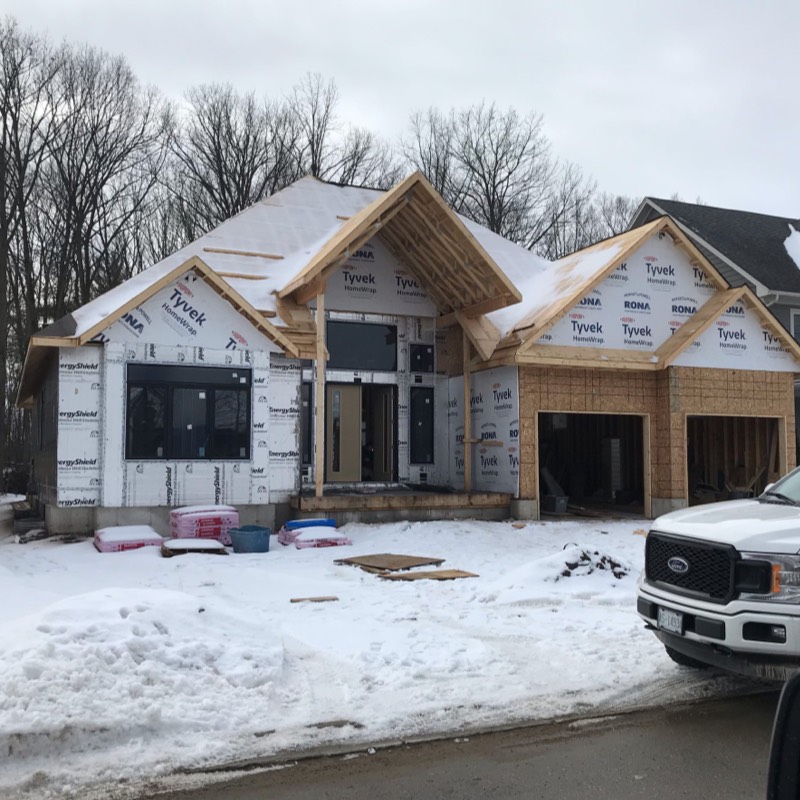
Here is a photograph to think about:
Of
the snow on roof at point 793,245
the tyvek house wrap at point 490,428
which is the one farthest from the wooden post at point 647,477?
the snow on roof at point 793,245

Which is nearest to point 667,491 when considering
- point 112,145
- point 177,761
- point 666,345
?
point 666,345

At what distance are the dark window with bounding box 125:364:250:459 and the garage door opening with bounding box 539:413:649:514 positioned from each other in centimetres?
937

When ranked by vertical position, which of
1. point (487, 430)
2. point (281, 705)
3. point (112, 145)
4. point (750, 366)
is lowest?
point (281, 705)

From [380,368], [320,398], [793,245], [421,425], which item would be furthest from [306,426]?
[793,245]

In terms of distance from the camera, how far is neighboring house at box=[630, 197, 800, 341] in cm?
2705

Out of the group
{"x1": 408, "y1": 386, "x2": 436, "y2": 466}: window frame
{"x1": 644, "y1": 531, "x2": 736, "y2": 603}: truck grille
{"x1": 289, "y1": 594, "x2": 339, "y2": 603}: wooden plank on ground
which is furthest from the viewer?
{"x1": 408, "y1": 386, "x2": 436, "y2": 466}: window frame

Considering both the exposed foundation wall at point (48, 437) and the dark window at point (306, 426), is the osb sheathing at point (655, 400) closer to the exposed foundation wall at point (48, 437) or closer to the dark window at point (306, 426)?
the dark window at point (306, 426)

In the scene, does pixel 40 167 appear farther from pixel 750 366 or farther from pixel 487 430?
pixel 750 366

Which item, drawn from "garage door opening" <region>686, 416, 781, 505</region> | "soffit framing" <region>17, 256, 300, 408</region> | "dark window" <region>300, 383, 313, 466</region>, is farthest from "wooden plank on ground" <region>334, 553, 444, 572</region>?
"garage door opening" <region>686, 416, 781, 505</region>

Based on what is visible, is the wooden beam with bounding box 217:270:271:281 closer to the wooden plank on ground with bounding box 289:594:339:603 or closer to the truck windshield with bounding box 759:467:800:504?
the wooden plank on ground with bounding box 289:594:339:603

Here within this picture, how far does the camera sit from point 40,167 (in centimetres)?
3111

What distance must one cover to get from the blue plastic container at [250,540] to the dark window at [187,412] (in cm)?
217

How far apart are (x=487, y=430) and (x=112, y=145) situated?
22.3m

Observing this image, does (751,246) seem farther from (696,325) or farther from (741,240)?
(696,325)
